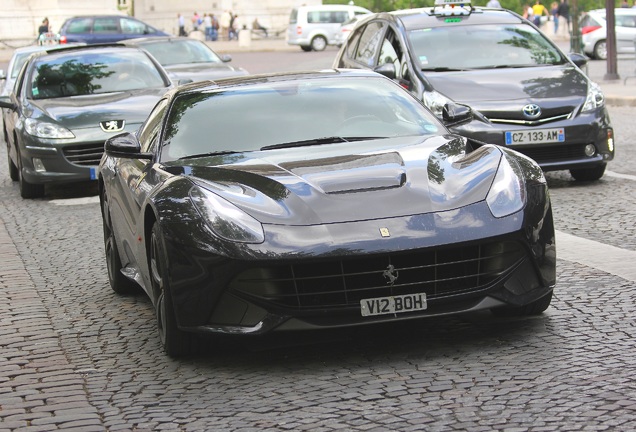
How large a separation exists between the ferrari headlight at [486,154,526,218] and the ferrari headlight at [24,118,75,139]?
8.45m

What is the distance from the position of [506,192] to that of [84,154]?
8650 millimetres

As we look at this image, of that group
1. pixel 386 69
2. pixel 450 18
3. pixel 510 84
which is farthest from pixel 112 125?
pixel 510 84

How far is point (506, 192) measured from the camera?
20.2ft

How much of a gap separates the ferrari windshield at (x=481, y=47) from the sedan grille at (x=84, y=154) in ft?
11.5

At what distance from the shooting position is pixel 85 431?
198 inches

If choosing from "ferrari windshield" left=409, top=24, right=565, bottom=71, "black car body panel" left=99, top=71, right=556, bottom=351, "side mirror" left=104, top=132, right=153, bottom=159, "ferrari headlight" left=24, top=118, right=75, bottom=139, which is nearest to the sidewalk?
Answer: "ferrari windshield" left=409, top=24, right=565, bottom=71

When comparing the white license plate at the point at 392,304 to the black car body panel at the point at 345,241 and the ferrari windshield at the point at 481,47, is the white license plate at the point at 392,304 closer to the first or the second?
the black car body panel at the point at 345,241

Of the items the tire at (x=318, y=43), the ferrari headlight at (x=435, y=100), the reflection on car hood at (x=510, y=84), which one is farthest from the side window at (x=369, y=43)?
the tire at (x=318, y=43)

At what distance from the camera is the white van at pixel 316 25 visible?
5638 cm

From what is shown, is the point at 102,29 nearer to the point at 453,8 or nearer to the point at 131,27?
the point at 131,27

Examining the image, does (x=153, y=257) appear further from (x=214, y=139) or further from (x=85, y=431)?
(x=85, y=431)

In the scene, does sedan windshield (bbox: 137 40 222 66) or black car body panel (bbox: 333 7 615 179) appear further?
sedan windshield (bbox: 137 40 222 66)

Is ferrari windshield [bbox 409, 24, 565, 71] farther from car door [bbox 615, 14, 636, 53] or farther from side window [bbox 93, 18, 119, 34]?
side window [bbox 93, 18, 119, 34]

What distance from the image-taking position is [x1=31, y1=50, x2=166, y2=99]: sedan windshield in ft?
50.2
